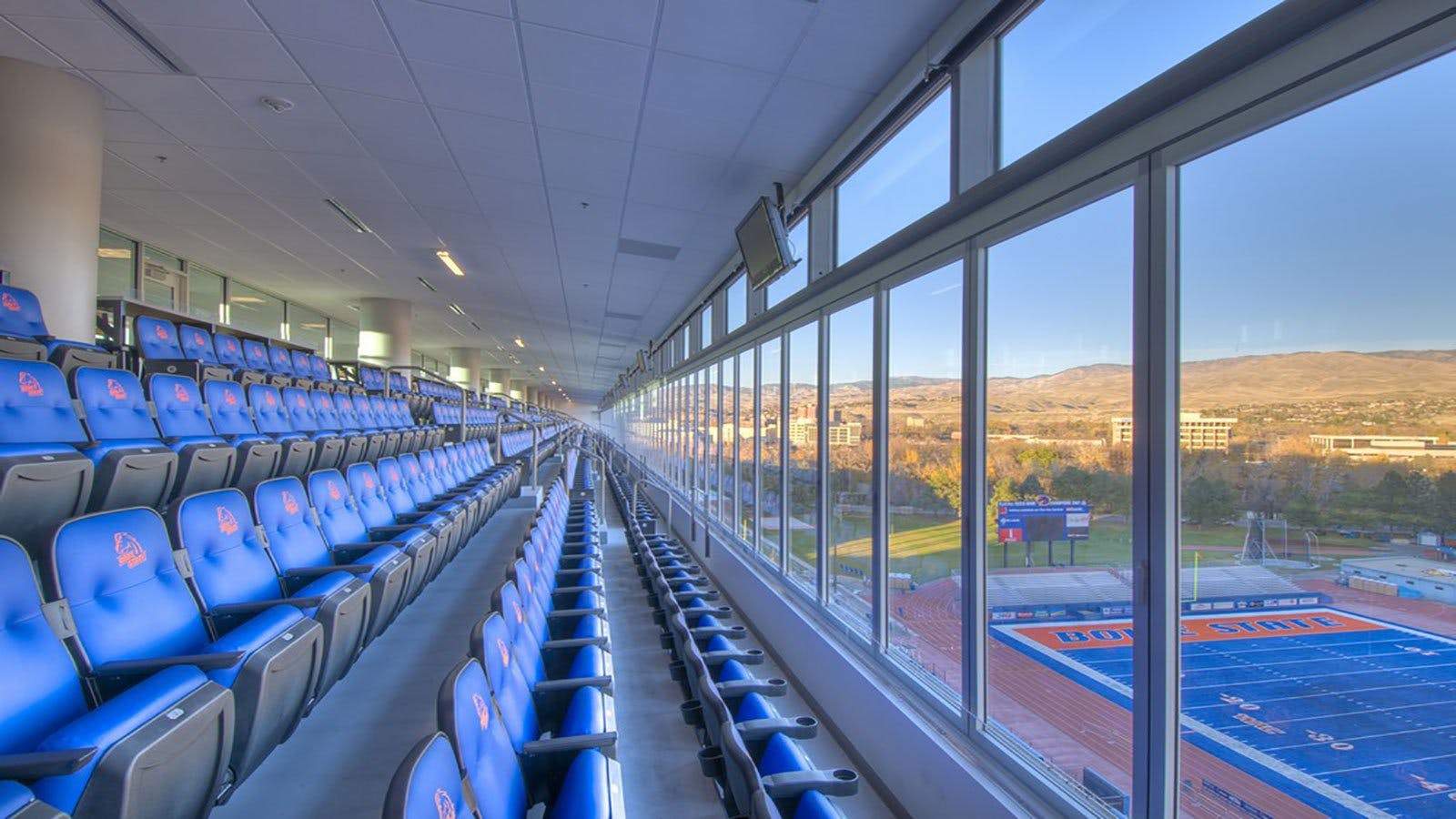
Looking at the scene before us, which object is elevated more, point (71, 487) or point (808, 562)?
point (71, 487)

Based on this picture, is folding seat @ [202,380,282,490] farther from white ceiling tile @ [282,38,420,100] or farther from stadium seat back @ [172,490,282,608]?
white ceiling tile @ [282,38,420,100]

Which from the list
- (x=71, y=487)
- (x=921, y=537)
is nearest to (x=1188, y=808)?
(x=921, y=537)

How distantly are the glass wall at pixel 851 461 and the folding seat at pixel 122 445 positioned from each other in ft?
10.4

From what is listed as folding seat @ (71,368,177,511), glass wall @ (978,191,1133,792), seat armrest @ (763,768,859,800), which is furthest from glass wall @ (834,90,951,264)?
folding seat @ (71,368,177,511)

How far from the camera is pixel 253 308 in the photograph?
30.7 feet

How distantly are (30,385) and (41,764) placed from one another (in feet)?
8.17

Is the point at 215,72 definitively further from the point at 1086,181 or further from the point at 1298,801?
the point at 1298,801

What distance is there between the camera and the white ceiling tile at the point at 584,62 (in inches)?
101

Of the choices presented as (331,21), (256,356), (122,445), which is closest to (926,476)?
(331,21)

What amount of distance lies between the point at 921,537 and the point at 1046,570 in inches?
28.7

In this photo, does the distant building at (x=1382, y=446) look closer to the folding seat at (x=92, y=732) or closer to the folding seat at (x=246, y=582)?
the folding seat at (x=92, y=732)

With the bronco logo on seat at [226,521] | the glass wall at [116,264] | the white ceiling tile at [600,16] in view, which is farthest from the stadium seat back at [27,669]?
the glass wall at [116,264]

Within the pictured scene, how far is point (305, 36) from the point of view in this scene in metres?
2.64

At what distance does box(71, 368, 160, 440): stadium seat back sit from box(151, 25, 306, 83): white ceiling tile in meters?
1.64
